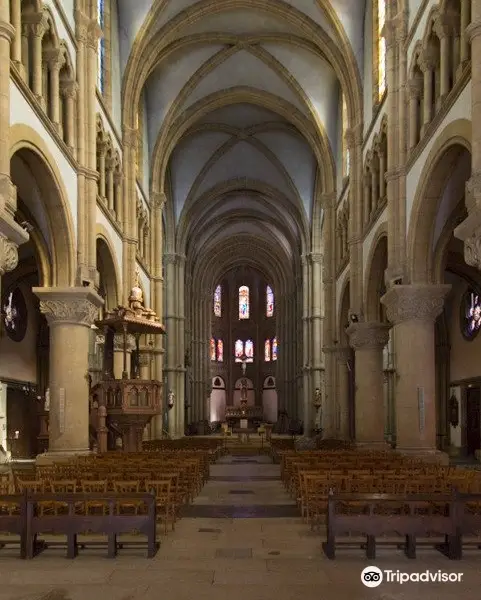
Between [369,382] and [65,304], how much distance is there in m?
12.6

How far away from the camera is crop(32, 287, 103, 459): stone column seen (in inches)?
865

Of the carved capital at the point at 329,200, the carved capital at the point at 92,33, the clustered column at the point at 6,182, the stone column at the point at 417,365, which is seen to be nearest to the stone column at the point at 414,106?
the stone column at the point at 417,365

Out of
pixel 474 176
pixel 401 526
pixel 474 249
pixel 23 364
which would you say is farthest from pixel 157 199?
pixel 401 526

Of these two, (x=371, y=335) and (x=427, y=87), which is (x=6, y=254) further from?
(x=371, y=335)

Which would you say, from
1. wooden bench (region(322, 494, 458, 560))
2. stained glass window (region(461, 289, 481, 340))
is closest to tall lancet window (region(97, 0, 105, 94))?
stained glass window (region(461, 289, 481, 340))

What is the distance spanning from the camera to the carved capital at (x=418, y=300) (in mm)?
21797

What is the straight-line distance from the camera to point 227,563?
9914mm

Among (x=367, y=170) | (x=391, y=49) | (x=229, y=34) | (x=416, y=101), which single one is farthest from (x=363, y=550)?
(x=229, y=34)

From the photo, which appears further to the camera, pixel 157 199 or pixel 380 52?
pixel 157 199

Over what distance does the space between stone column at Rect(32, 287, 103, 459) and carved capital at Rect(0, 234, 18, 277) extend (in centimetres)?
727

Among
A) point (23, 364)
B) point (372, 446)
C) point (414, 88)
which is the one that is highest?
point (414, 88)

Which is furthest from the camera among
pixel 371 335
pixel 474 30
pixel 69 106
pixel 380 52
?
pixel 371 335

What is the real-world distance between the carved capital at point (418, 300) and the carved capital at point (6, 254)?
11338mm

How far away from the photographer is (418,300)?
21828 millimetres
